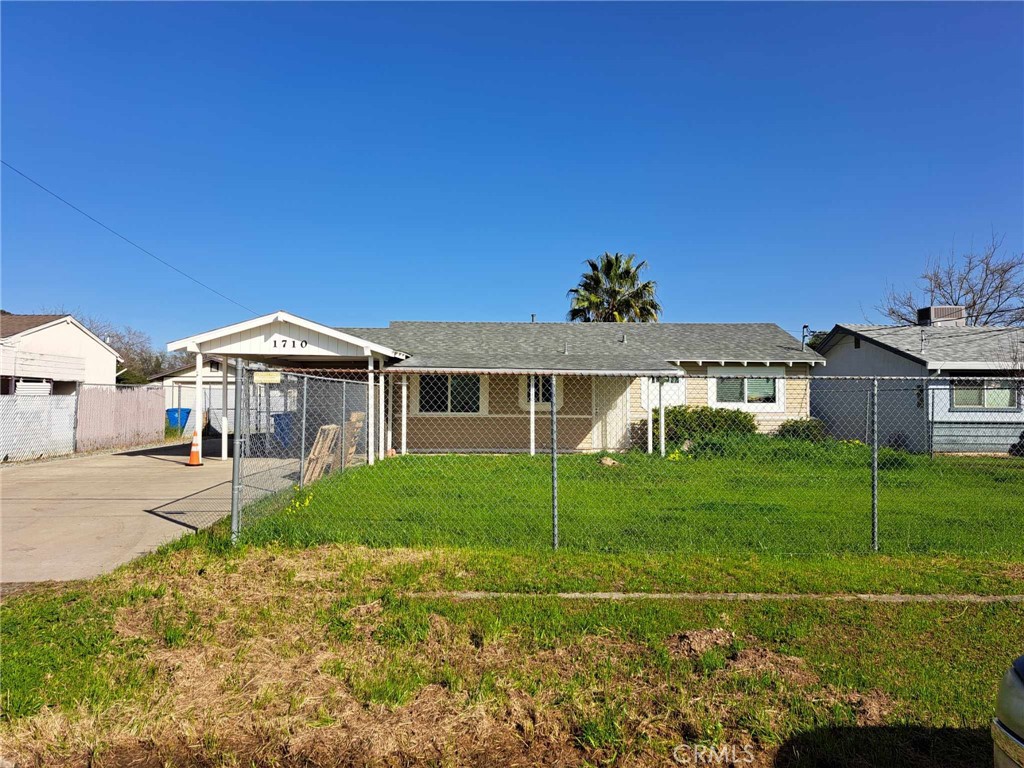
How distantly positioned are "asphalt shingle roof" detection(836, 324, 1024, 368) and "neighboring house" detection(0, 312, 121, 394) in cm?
2443

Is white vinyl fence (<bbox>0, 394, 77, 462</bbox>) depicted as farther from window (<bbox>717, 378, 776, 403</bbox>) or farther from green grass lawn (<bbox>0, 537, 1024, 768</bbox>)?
window (<bbox>717, 378, 776, 403</bbox>)

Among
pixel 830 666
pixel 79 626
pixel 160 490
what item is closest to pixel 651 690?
pixel 830 666

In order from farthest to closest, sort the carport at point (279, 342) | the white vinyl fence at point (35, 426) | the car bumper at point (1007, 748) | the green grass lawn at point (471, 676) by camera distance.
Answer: the white vinyl fence at point (35, 426)
the carport at point (279, 342)
the green grass lawn at point (471, 676)
the car bumper at point (1007, 748)

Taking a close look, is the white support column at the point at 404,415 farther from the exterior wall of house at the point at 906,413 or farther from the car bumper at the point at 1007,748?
the car bumper at the point at 1007,748

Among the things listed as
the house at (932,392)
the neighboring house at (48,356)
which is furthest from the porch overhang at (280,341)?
the house at (932,392)

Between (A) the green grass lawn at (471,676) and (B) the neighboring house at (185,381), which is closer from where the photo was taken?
(A) the green grass lawn at (471,676)

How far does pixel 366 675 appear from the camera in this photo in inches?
147

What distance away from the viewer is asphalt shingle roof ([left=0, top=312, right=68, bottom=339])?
60.8ft

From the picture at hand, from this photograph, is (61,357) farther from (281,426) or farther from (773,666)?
(773,666)

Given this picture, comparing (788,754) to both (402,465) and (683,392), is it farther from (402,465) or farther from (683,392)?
(683,392)

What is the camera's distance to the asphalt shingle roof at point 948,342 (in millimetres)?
17578

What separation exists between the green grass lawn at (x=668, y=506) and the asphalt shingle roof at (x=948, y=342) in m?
4.87

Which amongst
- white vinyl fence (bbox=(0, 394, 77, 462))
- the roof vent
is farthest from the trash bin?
the roof vent

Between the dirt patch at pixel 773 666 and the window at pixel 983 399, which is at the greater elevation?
the window at pixel 983 399
